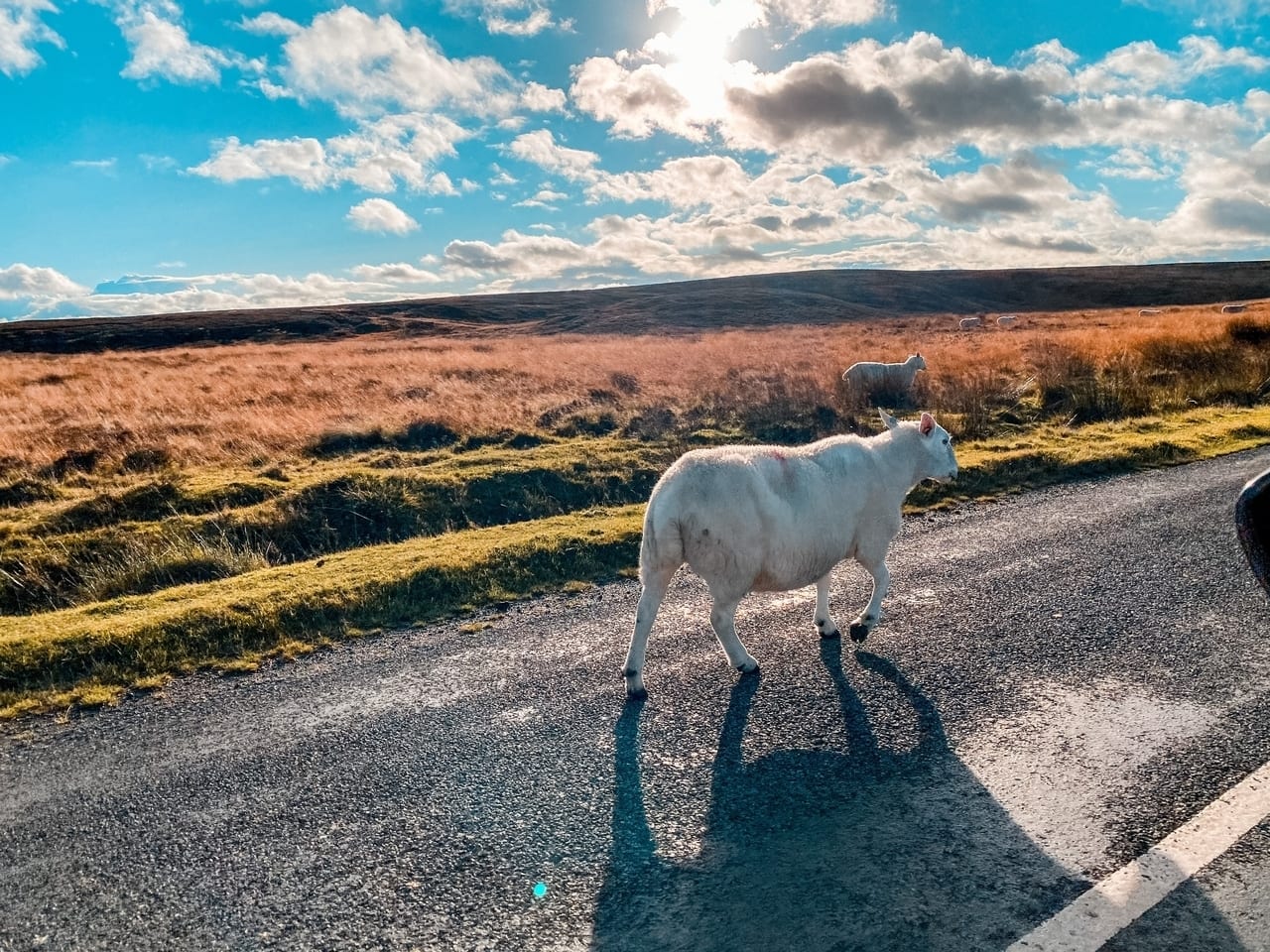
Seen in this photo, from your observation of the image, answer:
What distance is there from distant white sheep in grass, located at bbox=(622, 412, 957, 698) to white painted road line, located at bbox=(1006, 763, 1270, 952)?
2966mm

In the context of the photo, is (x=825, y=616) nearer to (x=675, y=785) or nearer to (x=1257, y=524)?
(x=675, y=785)

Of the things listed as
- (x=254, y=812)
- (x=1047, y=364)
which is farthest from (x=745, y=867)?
(x=1047, y=364)

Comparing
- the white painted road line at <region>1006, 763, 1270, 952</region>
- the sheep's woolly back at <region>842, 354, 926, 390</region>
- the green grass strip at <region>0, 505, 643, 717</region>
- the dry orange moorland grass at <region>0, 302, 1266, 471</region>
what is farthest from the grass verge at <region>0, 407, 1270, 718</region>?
the sheep's woolly back at <region>842, 354, 926, 390</region>

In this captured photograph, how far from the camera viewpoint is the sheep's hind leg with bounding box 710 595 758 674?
6328 mm

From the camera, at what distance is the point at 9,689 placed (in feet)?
23.8

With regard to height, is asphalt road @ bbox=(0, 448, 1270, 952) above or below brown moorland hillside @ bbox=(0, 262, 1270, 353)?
below

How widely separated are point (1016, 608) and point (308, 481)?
1077 cm

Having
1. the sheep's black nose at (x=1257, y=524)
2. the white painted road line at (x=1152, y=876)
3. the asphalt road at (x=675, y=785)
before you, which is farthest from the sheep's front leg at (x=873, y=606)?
the sheep's black nose at (x=1257, y=524)

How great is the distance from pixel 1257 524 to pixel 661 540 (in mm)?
3894

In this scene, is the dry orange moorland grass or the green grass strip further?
the dry orange moorland grass

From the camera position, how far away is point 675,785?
16.2ft

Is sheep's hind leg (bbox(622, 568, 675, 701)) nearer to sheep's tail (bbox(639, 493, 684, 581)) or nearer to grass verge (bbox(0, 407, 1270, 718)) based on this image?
sheep's tail (bbox(639, 493, 684, 581))

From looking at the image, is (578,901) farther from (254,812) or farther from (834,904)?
(254,812)

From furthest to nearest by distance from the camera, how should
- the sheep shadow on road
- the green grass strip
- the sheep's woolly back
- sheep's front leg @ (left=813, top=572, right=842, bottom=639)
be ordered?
1. the sheep's woolly back
2. the green grass strip
3. sheep's front leg @ (left=813, top=572, right=842, bottom=639)
4. the sheep shadow on road
